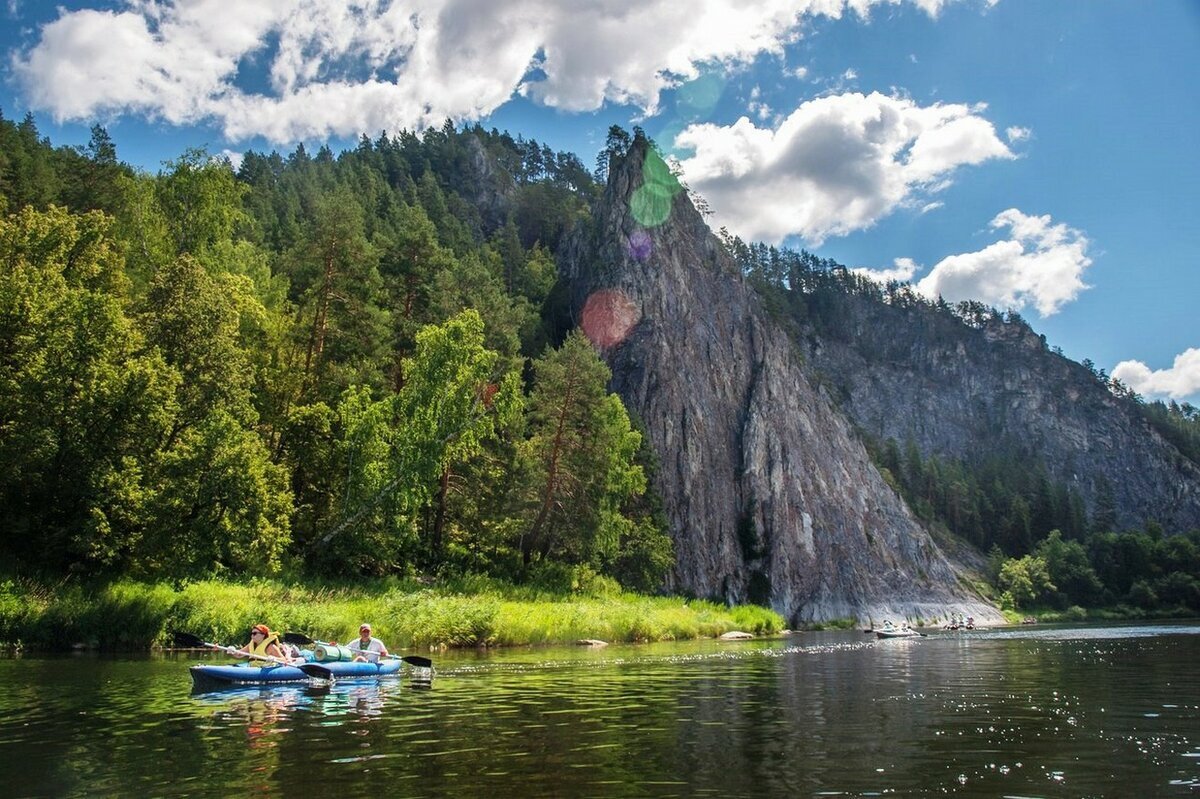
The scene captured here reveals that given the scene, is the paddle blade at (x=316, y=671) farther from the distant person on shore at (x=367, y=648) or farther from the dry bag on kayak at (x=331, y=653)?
the distant person on shore at (x=367, y=648)

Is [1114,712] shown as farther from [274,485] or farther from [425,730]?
[274,485]

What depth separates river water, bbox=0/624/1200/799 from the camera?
35.3ft

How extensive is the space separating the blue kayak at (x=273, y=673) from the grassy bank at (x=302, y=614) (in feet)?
28.0

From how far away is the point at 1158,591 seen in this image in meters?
128

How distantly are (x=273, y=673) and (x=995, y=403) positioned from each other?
184 m

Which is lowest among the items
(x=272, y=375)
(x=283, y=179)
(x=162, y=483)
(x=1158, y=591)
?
(x=1158, y=591)

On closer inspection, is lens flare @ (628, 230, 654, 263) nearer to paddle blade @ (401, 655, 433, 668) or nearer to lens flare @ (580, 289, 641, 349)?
lens flare @ (580, 289, 641, 349)

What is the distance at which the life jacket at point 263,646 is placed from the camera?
22594mm

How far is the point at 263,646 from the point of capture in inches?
906

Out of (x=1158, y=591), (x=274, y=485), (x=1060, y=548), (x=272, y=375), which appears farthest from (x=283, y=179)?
(x=1158, y=591)

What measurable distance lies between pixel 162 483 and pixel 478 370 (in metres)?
19.3

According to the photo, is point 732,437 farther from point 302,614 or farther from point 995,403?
point 995,403

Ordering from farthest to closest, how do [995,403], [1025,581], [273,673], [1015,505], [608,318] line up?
[995,403]
[1015,505]
[1025,581]
[608,318]
[273,673]

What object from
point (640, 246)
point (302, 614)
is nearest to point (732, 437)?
point (640, 246)
